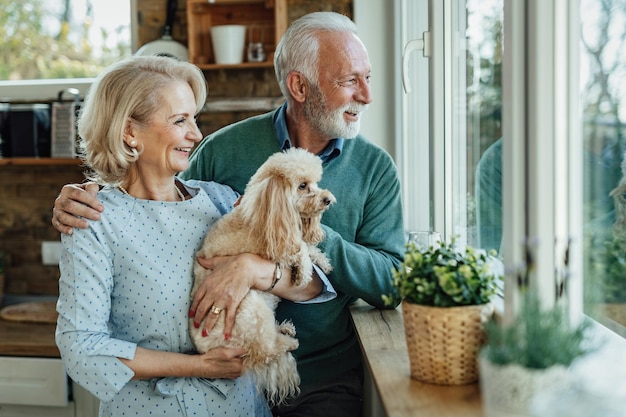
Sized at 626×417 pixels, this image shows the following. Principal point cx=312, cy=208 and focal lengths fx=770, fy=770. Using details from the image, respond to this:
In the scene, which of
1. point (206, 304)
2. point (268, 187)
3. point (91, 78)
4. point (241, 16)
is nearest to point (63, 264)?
point (206, 304)

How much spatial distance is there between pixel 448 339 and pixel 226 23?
2.76m

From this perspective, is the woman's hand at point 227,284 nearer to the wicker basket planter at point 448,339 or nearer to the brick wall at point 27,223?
the wicker basket planter at point 448,339

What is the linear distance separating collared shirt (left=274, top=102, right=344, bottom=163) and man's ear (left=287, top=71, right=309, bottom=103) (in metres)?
0.08

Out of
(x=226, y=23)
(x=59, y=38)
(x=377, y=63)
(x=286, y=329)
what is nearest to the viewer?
(x=286, y=329)

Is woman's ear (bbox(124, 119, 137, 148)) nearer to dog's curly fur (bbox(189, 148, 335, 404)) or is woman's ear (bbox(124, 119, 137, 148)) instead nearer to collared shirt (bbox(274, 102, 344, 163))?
dog's curly fur (bbox(189, 148, 335, 404))

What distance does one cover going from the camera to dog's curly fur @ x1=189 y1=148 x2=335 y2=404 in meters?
1.81

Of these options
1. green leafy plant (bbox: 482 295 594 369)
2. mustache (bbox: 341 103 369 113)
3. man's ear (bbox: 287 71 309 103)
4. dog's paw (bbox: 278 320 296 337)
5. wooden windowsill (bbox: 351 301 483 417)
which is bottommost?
dog's paw (bbox: 278 320 296 337)

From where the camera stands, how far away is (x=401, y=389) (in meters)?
1.31

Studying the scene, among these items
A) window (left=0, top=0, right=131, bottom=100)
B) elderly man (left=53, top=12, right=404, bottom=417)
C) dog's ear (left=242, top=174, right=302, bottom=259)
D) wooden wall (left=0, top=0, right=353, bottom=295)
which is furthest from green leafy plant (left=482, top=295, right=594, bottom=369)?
window (left=0, top=0, right=131, bottom=100)

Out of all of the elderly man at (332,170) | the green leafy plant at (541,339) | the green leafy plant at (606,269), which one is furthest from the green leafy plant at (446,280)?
the elderly man at (332,170)

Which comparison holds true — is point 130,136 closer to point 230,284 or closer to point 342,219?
point 230,284

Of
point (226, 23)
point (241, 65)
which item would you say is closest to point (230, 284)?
point (241, 65)

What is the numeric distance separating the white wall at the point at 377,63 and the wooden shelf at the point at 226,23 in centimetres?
43

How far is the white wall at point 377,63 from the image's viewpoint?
3488mm
